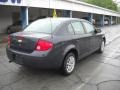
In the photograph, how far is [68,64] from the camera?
4848 mm

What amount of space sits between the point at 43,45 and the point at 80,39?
1.59 m

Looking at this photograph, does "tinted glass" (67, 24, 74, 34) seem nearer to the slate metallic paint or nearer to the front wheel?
the slate metallic paint

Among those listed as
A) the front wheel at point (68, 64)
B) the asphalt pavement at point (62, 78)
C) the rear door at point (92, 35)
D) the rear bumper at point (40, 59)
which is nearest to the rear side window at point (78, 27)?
the rear door at point (92, 35)

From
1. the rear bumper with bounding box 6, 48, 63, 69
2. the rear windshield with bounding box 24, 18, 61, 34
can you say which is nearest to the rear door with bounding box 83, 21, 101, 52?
the rear windshield with bounding box 24, 18, 61, 34

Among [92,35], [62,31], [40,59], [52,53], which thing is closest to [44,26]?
[62,31]

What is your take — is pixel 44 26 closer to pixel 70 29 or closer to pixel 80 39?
pixel 70 29

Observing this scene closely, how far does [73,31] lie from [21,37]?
160 cm

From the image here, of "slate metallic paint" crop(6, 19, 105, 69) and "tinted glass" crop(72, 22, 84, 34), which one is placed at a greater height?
"tinted glass" crop(72, 22, 84, 34)

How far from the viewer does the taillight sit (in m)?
4.14

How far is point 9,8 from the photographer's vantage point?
2011 centimetres

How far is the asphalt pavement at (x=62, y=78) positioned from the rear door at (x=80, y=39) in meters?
0.56

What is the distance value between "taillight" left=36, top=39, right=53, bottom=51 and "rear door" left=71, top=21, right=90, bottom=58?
1.10 meters

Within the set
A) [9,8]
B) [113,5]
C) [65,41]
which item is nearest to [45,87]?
[65,41]

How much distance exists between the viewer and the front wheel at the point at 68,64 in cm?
467
